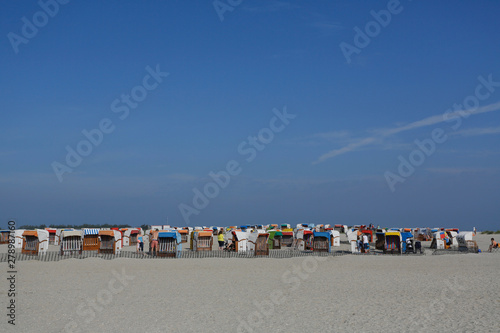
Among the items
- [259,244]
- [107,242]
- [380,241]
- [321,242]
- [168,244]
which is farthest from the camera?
[380,241]

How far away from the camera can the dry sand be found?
494 inches

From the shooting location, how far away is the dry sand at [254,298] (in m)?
12.5

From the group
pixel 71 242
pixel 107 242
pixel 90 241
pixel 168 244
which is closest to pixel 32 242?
pixel 71 242

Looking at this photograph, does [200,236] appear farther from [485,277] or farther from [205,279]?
[485,277]

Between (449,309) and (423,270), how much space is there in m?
10.9

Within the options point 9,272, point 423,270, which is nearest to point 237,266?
point 423,270

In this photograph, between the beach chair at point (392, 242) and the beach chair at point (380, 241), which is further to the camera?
the beach chair at point (380, 241)

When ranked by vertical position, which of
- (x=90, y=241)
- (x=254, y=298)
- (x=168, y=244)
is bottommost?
(x=254, y=298)

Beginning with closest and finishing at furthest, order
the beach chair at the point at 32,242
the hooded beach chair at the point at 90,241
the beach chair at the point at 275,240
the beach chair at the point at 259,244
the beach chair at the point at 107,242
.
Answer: the beach chair at the point at 32,242, the beach chair at the point at 259,244, the beach chair at the point at 107,242, the hooded beach chair at the point at 90,241, the beach chair at the point at 275,240

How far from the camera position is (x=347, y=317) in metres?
13.3

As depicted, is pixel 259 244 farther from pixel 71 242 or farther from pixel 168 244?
pixel 71 242

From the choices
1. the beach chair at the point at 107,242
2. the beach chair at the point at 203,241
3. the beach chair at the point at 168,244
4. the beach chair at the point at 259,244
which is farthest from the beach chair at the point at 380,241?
the beach chair at the point at 107,242

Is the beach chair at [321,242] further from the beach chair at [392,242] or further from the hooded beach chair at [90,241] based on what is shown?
the hooded beach chair at [90,241]

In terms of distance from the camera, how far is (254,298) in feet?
53.5
